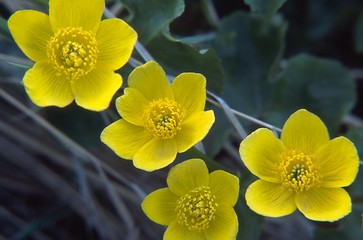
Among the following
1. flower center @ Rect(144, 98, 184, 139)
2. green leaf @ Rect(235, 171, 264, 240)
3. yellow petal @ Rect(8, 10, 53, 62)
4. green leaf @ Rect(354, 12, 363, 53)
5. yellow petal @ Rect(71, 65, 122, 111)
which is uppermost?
yellow petal @ Rect(8, 10, 53, 62)

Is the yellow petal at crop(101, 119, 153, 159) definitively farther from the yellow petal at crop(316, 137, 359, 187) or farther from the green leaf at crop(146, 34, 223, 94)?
the yellow petal at crop(316, 137, 359, 187)

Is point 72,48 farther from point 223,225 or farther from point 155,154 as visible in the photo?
point 223,225

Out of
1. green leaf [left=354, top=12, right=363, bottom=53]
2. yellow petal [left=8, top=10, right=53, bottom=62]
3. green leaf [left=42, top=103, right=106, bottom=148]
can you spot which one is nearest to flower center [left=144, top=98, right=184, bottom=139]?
yellow petal [left=8, top=10, right=53, bottom=62]

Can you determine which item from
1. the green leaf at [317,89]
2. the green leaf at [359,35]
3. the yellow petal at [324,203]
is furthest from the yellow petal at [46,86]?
the green leaf at [359,35]

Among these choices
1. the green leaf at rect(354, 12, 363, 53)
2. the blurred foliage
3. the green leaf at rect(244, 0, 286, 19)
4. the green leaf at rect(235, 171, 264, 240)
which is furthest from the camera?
the green leaf at rect(354, 12, 363, 53)

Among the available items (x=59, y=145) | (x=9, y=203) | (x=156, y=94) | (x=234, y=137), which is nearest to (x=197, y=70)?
(x=156, y=94)

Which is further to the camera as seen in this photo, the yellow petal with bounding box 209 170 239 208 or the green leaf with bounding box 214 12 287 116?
the green leaf with bounding box 214 12 287 116
